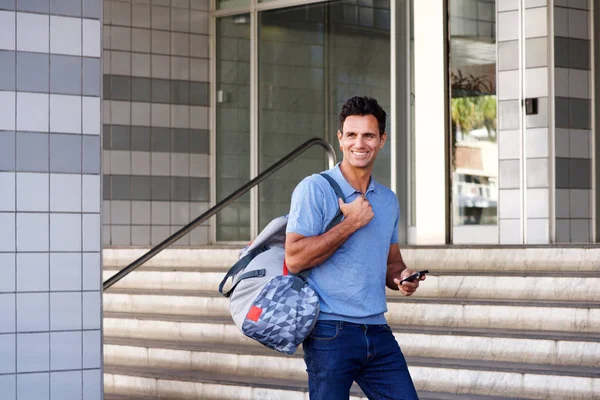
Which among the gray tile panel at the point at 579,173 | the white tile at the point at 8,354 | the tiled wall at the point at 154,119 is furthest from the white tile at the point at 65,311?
the tiled wall at the point at 154,119

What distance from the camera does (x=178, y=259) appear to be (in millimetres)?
9648

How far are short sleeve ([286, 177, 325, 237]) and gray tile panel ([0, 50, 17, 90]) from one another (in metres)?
2.60

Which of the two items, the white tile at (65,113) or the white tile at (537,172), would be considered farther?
the white tile at (537,172)

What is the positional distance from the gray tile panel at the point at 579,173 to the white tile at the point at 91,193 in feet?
16.0

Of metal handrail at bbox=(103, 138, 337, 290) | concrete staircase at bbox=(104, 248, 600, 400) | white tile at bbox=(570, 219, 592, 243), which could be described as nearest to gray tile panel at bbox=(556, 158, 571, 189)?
white tile at bbox=(570, 219, 592, 243)

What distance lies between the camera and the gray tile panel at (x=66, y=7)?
5695mm

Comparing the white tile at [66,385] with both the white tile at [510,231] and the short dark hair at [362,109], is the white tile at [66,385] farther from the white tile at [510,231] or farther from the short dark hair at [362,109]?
the white tile at [510,231]

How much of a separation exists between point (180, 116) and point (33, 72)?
616 cm

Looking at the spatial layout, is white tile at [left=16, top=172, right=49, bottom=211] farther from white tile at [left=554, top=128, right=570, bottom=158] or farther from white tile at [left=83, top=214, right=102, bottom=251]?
white tile at [left=554, top=128, right=570, bottom=158]

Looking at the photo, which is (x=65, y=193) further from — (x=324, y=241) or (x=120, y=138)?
(x=120, y=138)

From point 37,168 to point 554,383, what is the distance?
3134 millimetres

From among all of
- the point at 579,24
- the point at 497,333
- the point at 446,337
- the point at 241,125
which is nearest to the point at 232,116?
the point at 241,125

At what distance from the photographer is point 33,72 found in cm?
564

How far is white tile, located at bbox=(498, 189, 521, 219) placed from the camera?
9.19 m
